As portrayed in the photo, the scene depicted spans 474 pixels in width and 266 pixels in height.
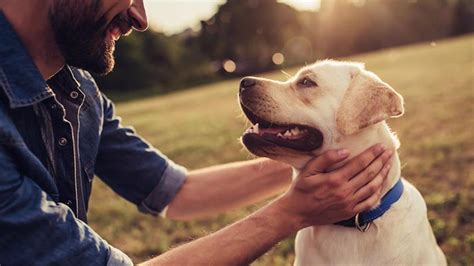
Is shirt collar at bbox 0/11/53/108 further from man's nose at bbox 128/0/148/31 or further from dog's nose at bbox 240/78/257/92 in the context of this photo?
dog's nose at bbox 240/78/257/92

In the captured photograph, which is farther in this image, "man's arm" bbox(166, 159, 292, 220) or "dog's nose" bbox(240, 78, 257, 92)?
"man's arm" bbox(166, 159, 292, 220)

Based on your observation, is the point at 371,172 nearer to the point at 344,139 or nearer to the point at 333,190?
the point at 333,190

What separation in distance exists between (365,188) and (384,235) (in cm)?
40

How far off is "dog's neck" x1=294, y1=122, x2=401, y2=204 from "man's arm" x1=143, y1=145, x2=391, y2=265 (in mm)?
262

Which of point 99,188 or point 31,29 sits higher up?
point 31,29

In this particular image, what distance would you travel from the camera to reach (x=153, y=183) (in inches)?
141

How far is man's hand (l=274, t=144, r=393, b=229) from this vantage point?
2.62 meters

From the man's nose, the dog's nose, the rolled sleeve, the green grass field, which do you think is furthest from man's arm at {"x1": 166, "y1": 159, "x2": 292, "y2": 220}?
the man's nose

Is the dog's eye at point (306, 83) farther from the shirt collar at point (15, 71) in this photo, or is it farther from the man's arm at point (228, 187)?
the shirt collar at point (15, 71)

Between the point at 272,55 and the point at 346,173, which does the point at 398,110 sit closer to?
the point at 346,173

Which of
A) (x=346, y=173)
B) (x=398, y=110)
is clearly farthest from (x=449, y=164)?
(x=346, y=173)

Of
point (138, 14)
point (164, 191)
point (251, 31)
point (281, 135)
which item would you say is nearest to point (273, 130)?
point (281, 135)

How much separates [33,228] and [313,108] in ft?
5.80

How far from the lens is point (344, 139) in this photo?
10.1ft
